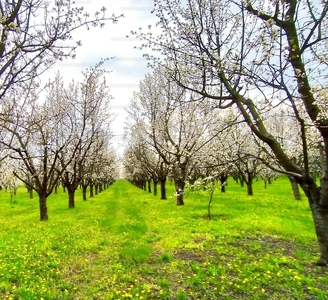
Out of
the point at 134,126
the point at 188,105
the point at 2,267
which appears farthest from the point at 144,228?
the point at 134,126

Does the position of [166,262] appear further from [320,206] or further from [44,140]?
[44,140]

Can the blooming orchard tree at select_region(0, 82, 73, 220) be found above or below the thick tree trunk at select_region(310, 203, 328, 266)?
above

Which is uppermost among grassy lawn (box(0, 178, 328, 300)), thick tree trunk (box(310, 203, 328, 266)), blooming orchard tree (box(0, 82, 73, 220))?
blooming orchard tree (box(0, 82, 73, 220))

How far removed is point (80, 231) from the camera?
1655 cm

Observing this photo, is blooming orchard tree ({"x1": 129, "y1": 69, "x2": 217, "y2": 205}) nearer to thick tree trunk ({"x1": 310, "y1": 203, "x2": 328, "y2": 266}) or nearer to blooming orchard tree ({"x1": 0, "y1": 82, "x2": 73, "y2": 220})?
blooming orchard tree ({"x1": 0, "y1": 82, "x2": 73, "y2": 220})

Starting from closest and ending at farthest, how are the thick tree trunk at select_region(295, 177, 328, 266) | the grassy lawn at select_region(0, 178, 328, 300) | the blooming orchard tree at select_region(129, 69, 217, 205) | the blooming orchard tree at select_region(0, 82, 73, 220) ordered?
the grassy lawn at select_region(0, 178, 328, 300) < the thick tree trunk at select_region(295, 177, 328, 266) < the blooming orchard tree at select_region(0, 82, 73, 220) < the blooming orchard tree at select_region(129, 69, 217, 205)

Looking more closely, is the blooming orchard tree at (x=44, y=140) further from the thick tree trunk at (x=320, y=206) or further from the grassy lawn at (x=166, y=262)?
the thick tree trunk at (x=320, y=206)

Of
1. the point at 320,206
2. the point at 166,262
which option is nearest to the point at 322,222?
the point at 320,206

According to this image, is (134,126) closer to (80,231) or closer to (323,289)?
(80,231)

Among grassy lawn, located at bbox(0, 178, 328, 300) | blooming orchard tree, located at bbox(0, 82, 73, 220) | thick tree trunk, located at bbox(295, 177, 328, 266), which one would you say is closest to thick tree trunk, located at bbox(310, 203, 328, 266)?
thick tree trunk, located at bbox(295, 177, 328, 266)

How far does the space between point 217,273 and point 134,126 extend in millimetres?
29084

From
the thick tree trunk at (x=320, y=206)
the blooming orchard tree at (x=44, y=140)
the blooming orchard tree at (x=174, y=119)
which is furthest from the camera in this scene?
the blooming orchard tree at (x=174, y=119)

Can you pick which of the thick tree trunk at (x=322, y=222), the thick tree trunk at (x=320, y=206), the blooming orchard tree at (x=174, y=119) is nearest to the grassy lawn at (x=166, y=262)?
the thick tree trunk at (x=322, y=222)

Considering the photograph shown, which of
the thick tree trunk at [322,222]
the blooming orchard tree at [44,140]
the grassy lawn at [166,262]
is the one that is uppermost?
the blooming orchard tree at [44,140]
